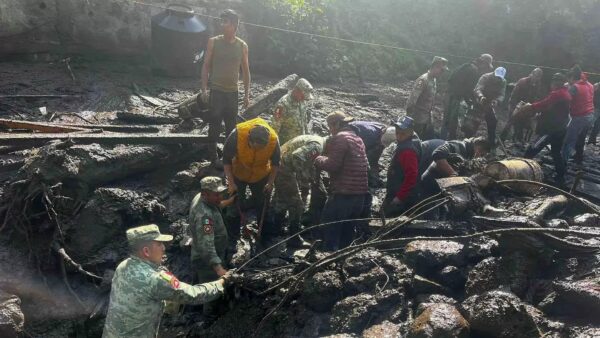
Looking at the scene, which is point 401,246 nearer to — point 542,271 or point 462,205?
point 462,205

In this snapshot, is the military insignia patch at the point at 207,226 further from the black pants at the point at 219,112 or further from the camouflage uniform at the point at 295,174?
the black pants at the point at 219,112

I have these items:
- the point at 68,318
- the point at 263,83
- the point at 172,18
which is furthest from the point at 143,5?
the point at 68,318

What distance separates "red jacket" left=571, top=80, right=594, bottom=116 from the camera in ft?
27.8

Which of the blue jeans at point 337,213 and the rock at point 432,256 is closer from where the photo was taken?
the rock at point 432,256

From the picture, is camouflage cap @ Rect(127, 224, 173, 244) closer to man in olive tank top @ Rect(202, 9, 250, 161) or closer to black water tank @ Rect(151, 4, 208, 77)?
man in olive tank top @ Rect(202, 9, 250, 161)

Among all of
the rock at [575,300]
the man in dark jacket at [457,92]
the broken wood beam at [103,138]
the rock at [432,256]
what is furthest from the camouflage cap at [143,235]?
the man in dark jacket at [457,92]

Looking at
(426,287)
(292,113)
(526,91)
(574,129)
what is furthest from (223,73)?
(526,91)

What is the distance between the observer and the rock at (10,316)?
4348 millimetres

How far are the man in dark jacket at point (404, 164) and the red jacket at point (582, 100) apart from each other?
4310 millimetres

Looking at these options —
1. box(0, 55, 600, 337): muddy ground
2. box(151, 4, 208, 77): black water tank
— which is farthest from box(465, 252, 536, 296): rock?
box(151, 4, 208, 77): black water tank

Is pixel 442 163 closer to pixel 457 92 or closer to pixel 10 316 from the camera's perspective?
pixel 457 92

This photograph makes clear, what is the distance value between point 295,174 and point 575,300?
3540 millimetres

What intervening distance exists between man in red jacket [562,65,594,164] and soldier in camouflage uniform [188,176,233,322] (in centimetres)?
702

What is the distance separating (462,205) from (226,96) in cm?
376
